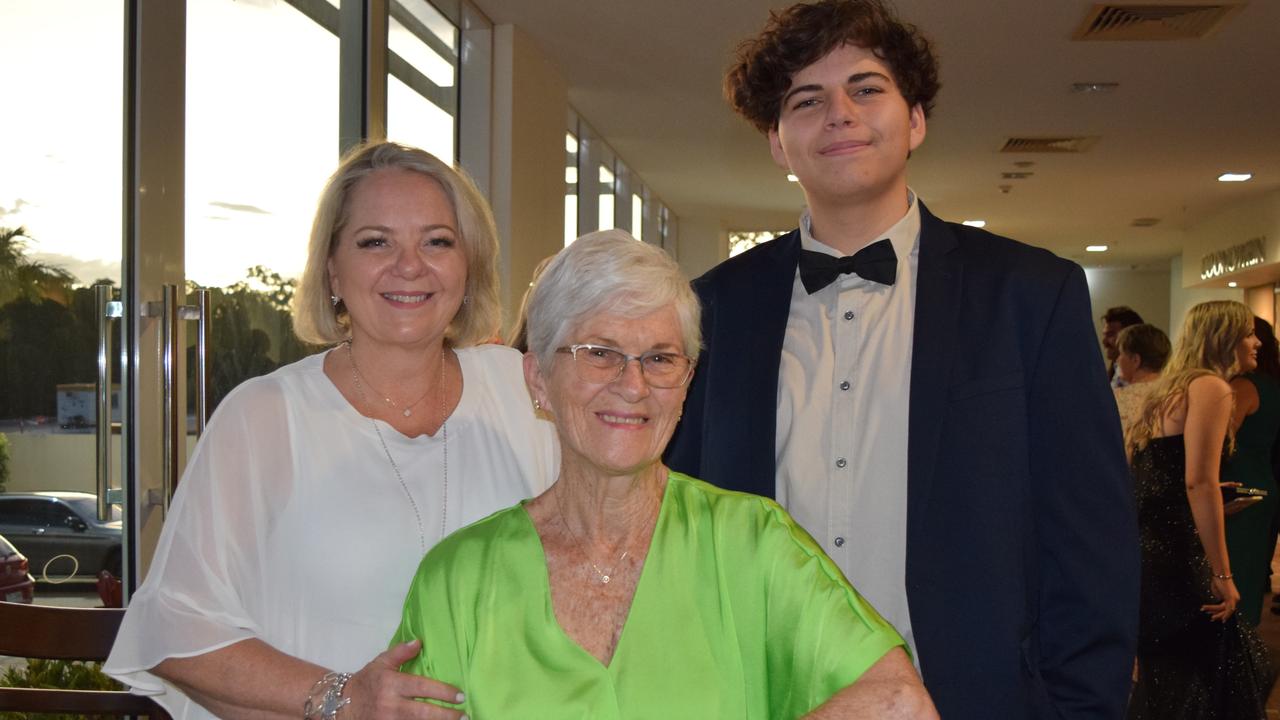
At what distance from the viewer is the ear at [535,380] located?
169cm

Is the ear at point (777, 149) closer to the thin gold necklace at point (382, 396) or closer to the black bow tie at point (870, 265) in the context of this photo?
the black bow tie at point (870, 265)

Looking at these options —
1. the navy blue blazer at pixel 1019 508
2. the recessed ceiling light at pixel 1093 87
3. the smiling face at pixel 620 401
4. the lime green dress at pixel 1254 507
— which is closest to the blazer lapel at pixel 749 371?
the navy blue blazer at pixel 1019 508

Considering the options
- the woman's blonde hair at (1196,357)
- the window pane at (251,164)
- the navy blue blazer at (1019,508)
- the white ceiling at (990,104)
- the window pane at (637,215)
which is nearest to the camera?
the navy blue blazer at (1019,508)

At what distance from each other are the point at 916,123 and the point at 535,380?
0.93m

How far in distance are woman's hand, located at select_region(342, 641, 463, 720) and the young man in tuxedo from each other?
2.13 ft

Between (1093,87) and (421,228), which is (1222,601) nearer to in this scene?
(421,228)

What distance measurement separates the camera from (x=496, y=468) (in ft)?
6.76

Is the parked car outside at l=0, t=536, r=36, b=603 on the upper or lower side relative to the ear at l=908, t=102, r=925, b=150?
lower

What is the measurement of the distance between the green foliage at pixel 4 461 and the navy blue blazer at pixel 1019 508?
88.8 inches

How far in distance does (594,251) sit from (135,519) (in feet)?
7.50

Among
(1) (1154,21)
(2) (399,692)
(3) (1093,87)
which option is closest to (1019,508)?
(2) (399,692)

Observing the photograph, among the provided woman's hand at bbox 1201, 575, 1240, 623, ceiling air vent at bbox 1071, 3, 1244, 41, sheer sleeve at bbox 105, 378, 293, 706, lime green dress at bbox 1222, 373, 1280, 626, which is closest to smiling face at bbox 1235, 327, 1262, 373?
lime green dress at bbox 1222, 373, 1280, 626

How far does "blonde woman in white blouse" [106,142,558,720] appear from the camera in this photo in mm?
1768

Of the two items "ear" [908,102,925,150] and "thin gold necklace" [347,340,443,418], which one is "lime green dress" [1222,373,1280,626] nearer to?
"ear" [908,102,925,150]
